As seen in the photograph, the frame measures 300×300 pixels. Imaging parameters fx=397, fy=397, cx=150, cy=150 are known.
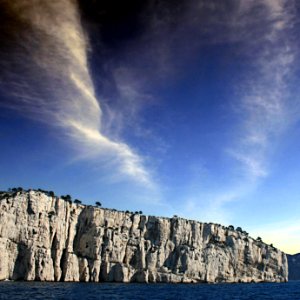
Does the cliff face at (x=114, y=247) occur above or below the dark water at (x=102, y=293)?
above

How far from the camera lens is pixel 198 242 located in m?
152

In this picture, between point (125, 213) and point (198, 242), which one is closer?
point (125, 213)

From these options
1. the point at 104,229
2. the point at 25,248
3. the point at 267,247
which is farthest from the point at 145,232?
the point at 267,247

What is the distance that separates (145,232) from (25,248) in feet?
158

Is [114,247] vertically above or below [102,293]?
above

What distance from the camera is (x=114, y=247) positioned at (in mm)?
129250

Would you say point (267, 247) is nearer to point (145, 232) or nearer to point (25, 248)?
point (145, 232)

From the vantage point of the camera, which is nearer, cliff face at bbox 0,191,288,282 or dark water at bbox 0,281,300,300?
dark water at bbox 0,281,300,300

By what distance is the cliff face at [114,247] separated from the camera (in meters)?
108

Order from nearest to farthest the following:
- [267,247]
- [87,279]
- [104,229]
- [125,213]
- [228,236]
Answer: [87,279] → [104,229] → [125,213] → [228,236] → [267,247]

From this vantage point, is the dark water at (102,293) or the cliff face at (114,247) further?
the cliff face at (114,247)

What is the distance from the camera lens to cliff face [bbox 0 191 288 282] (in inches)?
4254

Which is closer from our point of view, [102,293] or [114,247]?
[102,293]

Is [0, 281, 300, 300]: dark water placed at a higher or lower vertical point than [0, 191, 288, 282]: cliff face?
lower
